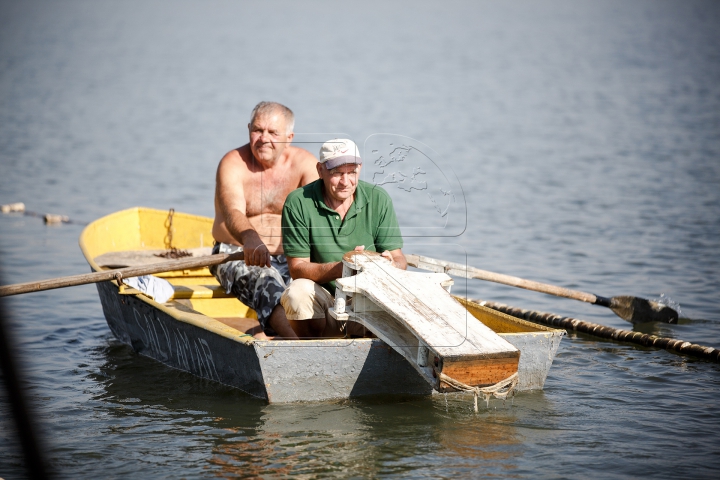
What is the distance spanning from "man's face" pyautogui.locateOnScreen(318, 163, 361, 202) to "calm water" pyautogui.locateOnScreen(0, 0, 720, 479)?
1.37ft

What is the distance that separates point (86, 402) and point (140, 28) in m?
55.2

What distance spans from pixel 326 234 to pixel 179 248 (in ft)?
12.6

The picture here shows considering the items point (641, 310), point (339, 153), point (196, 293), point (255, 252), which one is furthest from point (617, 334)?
point (196, 293)

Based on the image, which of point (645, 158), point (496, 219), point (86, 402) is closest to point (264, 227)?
point (86, 402)

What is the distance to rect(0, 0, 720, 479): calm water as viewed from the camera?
5.20 metres

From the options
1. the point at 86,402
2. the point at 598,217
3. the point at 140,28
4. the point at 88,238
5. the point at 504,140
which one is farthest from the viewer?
the point at 140,28

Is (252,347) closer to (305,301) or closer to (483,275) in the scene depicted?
(305,301)

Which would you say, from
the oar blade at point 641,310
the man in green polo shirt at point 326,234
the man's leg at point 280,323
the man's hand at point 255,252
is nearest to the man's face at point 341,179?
the man in green polo shirt at point 326,234

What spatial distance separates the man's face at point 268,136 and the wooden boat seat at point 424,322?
1.80 meters

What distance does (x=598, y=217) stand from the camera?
13.3 m

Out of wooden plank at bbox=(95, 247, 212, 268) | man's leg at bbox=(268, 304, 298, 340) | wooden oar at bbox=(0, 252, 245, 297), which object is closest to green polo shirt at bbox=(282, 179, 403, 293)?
man's leg at bbox=(268, 304, 298, 340)

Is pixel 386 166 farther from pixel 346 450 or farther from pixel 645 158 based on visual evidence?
pixel 645 158

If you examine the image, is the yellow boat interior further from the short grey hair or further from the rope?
the short grey hair

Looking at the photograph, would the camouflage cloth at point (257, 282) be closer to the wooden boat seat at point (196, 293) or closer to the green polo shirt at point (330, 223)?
the wooden boat seat at point (196, 293)
